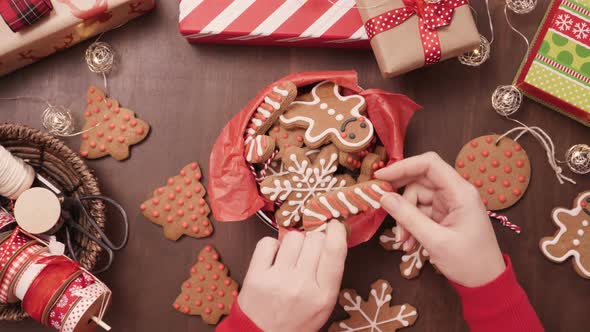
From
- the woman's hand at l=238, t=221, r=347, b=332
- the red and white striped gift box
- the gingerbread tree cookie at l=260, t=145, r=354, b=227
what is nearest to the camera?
the woman's hand at l=238, t=221, r=347, b=332

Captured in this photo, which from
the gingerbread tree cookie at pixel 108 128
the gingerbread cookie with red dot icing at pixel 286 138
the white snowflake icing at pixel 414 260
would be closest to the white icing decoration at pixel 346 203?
the gingerbread cookie with red dot icing at pixel 286 138

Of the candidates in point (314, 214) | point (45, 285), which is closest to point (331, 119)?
point (314, 214)

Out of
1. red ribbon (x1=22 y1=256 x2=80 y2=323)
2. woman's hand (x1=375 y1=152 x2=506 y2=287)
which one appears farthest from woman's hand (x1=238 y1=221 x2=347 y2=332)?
red ribbon (x1=22 y1=256 x2=80 y2=323)

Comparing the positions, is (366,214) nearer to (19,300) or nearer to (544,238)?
(544,238)

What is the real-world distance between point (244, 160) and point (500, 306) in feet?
1.79

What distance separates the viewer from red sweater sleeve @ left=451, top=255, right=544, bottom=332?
0.93 m

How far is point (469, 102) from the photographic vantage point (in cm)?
115

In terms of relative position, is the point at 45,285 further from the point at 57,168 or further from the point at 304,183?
the point at 304,183

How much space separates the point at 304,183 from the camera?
99 cm

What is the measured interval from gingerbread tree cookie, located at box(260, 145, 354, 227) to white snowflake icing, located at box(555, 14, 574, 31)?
53 cm

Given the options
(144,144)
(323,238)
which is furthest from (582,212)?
(144,144)

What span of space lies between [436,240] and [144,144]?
0.65m

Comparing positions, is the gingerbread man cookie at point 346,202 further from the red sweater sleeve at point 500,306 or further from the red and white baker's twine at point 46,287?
the red and white baker's twine at point 46,287

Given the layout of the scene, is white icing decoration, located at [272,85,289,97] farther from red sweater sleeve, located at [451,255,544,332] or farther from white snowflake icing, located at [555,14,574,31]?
white snowflake icing, located at [555,14,574,31]
